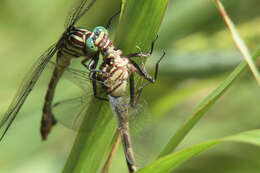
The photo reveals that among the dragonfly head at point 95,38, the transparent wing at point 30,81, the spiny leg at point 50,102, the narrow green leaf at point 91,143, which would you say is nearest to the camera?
the narrow green leaf at point 91,143

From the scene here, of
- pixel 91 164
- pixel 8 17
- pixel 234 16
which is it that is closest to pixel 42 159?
pixel 8 17

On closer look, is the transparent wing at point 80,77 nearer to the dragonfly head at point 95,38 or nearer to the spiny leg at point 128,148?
the dragonfly head at point 95,38

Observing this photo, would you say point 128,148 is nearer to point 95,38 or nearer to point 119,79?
point 119,79

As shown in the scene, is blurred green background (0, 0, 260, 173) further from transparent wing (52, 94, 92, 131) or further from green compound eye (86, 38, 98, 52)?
green compound eye (86, 38, 98, 52)

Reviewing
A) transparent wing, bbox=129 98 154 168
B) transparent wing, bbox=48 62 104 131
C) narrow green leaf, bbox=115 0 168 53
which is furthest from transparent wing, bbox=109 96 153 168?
narrow green leaf, bbox=115 0 168 53

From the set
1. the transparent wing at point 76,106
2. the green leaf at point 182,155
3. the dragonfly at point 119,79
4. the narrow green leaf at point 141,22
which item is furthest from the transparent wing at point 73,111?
the green leaf at point 182,155

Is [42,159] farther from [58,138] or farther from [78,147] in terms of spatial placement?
[78,147]
